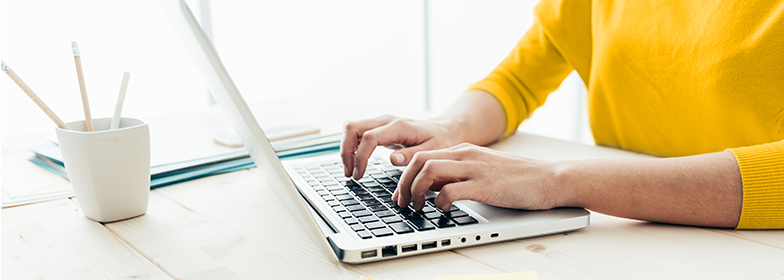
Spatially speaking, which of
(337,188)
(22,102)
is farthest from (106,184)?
(22,102)

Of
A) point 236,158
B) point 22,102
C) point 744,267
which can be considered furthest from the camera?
point 22,102

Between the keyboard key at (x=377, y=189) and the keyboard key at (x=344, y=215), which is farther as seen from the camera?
the keyboard key at (x=377, y=189)

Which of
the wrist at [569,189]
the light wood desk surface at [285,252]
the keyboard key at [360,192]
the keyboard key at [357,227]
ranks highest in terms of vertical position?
the wrist at [569,189]

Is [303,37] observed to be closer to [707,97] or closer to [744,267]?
[707,97]

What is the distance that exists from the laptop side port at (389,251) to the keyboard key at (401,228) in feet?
0.10

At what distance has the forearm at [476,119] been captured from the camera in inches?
38.4

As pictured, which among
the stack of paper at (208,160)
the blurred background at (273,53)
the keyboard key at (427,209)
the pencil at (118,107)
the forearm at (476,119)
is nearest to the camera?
the keyboard key at (427,209)

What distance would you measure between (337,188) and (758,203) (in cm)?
Result: 49

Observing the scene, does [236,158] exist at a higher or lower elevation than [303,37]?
lower

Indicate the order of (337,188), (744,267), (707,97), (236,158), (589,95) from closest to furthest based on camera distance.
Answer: (744,267), (337,188), (707,97), (236,158), (589,95)

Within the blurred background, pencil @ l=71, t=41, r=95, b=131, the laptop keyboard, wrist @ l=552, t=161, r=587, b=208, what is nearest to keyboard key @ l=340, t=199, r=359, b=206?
the laptop keyboard

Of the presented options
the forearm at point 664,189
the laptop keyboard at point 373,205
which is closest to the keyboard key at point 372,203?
the laptop keyboard at point 373,205

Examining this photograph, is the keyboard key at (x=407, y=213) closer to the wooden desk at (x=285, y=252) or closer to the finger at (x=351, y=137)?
the wooden desk at (x=285, y=252)

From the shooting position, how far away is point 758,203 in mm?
571
